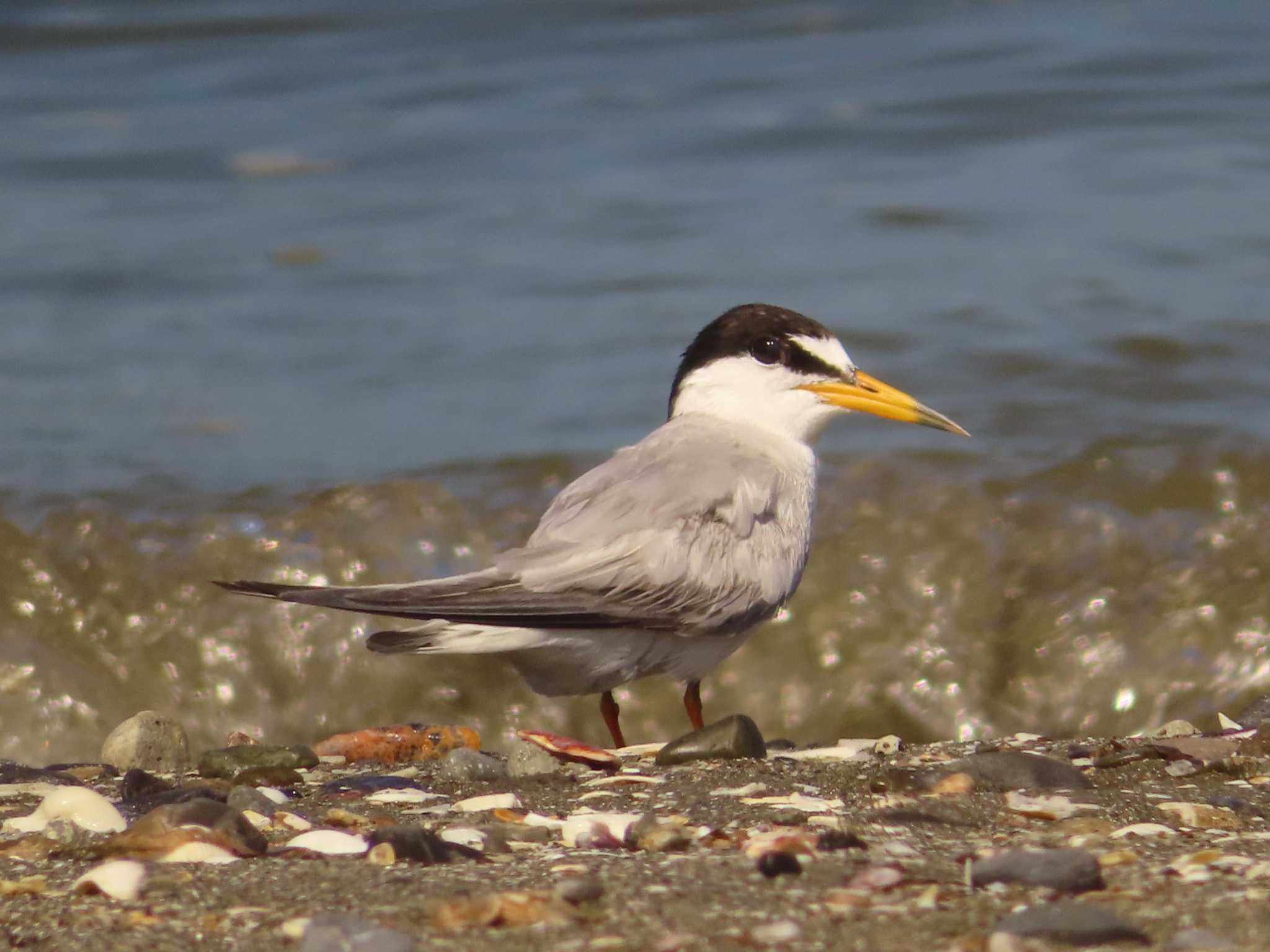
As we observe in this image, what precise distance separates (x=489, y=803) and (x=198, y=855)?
0.66 meters

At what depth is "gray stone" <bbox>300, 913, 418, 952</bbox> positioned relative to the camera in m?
2.38

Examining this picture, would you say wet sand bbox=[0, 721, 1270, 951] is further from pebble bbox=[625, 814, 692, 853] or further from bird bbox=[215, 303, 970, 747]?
bird bbox=[215, 303, 970, 747]

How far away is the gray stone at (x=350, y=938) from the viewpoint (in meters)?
2.38

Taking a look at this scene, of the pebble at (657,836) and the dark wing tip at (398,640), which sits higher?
the dark wing tip at (398,640)

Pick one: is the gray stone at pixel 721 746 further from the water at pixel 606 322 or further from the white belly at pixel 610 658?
the water at pixel 606 322

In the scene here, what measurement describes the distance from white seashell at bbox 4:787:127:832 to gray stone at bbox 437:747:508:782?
77 cm

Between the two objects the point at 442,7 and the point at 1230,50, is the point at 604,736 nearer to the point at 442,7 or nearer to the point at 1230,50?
the point at 1230,50

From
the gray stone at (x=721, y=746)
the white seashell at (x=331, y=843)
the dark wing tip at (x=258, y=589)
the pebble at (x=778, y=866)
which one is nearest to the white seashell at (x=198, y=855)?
the white seashell at (x=331, y=843)

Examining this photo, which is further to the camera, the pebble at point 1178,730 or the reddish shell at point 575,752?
the pebble at point 1178,730

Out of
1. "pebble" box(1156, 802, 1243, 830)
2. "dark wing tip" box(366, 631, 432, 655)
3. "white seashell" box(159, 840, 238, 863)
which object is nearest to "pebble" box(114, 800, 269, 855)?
"white seashell" box(159, 840, 238, 863)

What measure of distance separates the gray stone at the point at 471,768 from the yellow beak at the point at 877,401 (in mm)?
1516

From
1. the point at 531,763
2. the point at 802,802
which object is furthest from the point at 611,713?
the point at 802,802

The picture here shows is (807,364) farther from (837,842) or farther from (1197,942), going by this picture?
(1197,942)

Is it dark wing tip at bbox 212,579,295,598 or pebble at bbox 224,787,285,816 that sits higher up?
dark wing tip at bbox 212,579,295,598
